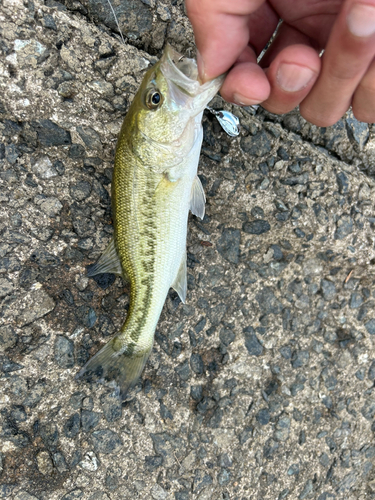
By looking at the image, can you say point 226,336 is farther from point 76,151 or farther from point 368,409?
point 76,151

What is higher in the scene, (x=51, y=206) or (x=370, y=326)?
(x=51, y=206)

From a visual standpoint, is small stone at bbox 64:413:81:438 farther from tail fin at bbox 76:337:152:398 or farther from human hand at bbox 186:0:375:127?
human hand at bbox 186:0:375:127

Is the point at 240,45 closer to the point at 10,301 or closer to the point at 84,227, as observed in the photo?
the point at 84,227

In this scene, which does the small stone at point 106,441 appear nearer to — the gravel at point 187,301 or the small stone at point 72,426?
the gravel at point 187,301

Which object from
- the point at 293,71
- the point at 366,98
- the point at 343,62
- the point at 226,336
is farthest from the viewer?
the point at 226,336

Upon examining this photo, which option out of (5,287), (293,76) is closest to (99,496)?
(5,287)

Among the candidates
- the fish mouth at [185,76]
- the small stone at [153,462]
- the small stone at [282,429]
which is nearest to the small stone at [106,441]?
the small stone at [153,462]

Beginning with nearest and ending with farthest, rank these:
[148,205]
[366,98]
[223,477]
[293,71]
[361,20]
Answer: [361,20]
[293,71]
[366,98]
[148,205]
[223,477]
